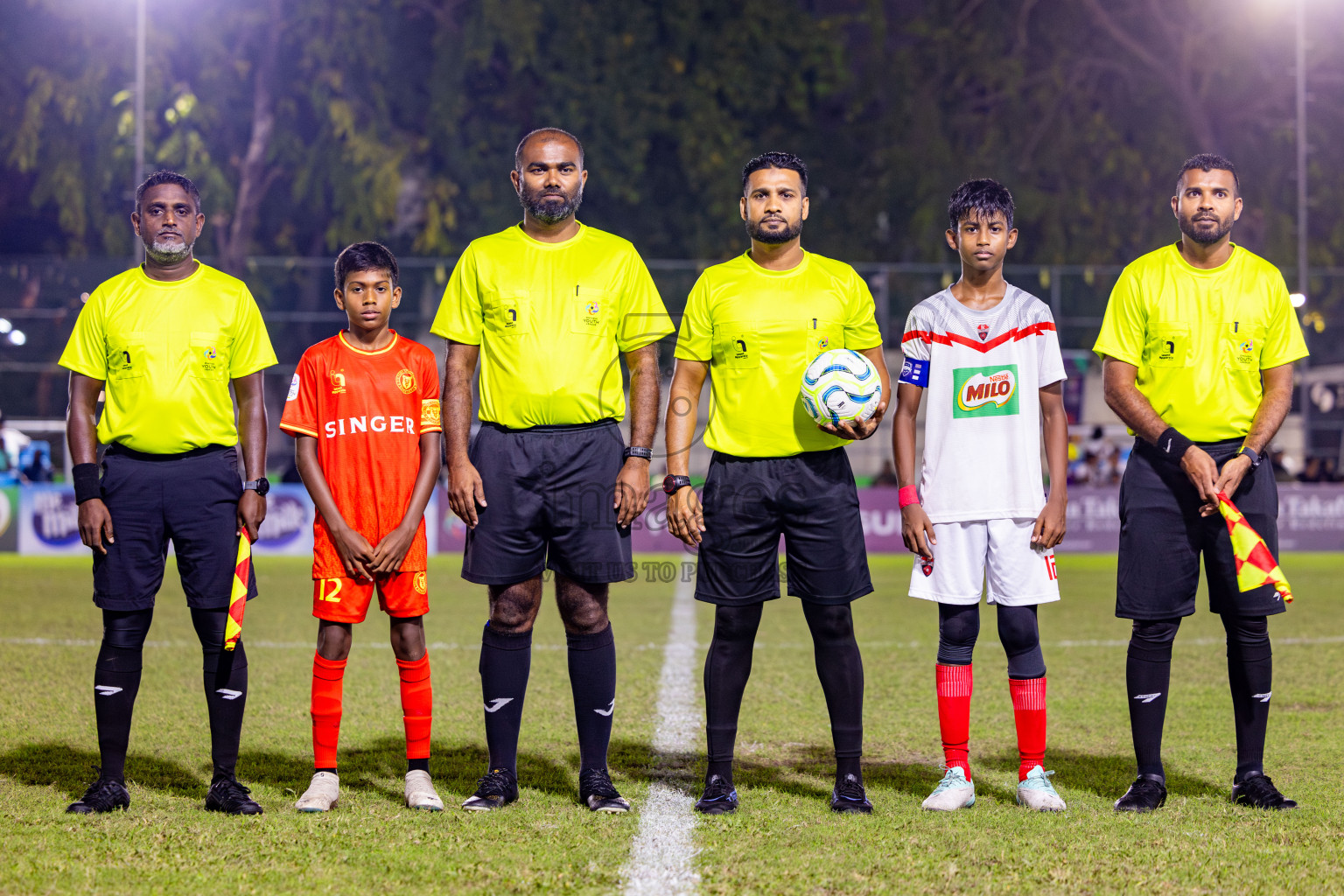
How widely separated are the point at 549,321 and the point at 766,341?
75 cm

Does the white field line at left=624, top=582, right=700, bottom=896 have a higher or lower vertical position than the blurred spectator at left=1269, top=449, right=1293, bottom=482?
lower

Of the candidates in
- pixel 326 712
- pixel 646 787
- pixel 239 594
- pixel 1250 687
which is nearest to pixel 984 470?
pixel 1250 687

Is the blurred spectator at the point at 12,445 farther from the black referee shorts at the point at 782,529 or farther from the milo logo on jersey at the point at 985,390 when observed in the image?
the milo logo on jersey at the point at 985,390

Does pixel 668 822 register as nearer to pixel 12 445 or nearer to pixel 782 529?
pixel 782 529

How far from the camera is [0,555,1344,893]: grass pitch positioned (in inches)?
148

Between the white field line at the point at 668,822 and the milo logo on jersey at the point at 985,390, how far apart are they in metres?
1.71

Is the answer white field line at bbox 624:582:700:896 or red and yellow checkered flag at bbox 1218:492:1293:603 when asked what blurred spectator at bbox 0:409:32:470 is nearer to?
white field line at bbox 624:582:700:896

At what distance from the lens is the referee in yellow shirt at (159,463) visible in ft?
14.7

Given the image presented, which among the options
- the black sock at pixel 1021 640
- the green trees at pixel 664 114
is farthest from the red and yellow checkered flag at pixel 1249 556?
the green trees at pixel 664 114

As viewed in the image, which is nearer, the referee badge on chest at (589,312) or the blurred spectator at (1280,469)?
the referee badge on chest at (589,312)

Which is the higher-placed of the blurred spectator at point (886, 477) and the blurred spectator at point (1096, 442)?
the blurred spectator at point (1096, 442)

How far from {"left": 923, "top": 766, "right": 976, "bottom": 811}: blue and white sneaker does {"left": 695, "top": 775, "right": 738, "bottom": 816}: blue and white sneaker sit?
26.3 inches

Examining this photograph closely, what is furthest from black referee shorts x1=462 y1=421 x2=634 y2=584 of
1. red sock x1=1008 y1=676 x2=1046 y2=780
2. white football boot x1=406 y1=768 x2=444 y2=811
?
red sock x1=1008 y1=676 x2=1046 y2=780

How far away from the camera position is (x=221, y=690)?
4.57 metres
